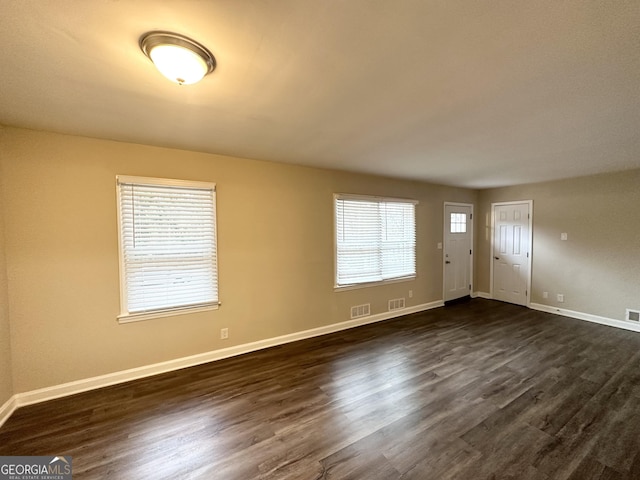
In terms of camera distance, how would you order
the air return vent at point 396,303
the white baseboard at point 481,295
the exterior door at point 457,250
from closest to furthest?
the air return vent at point 396,303
the exterior door at point 457,250
the white baseboard at point 481,295

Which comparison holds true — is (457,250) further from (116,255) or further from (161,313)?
(116,255)

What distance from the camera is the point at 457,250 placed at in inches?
219

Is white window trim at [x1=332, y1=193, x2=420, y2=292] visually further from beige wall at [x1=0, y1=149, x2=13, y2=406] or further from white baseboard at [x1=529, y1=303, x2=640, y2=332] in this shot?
beige wall at [x1=0, y1=149, x2=13, y2=406]

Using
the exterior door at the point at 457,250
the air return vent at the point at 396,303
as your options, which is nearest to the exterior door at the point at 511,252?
the exterior door at the point at 457,250

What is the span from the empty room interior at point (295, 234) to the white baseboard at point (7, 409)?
0.02m

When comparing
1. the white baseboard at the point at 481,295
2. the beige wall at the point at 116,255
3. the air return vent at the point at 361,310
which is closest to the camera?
the beige wall at the point at 116,255

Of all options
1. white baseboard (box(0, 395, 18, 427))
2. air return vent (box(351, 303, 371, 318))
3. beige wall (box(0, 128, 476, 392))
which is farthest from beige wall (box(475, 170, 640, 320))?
white baseboard (box(0, 395, 18, 427))

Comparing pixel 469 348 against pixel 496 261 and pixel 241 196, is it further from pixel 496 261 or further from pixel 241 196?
pixel 241 196

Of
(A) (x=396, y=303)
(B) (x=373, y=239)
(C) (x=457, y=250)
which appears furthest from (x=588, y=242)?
(B) (x=373, y=239)

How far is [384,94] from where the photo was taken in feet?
5.70

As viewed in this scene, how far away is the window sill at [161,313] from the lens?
8.71 ft

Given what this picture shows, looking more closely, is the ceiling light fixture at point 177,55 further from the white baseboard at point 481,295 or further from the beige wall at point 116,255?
the white baseboard at point 481,295

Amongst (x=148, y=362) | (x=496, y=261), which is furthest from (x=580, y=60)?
(x=496, y=261)

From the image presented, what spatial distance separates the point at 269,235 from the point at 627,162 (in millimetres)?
4881
